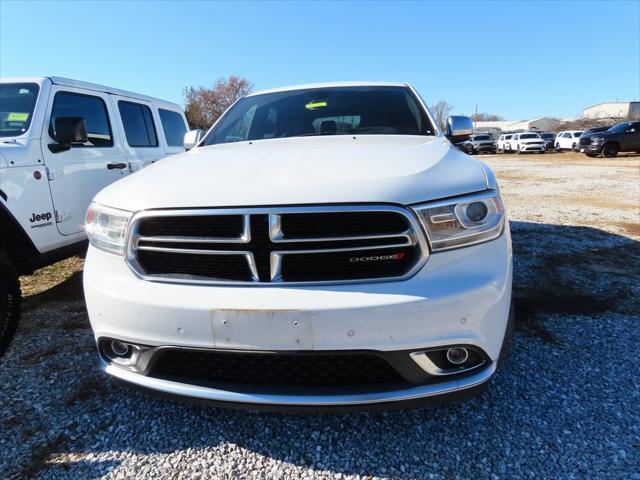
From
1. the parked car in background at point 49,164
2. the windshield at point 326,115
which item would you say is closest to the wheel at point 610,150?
the windshield at point 326,115

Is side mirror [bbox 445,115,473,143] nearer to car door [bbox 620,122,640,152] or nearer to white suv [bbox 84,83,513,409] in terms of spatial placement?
white suv [bbox 84,83,513,409]

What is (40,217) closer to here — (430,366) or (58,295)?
(58,295)

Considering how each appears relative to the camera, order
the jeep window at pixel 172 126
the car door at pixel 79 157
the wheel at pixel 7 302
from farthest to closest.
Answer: the jeep window at pixel 172 126 → the car door at pixel 79 157 → the wheel at pixel 7 302

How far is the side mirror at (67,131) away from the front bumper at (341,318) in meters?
2.59

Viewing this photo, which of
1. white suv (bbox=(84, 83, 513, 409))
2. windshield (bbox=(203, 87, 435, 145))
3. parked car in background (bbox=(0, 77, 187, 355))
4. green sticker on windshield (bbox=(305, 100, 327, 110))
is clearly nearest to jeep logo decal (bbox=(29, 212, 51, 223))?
parked car in background (bbox=(0, 77, 187, 355))

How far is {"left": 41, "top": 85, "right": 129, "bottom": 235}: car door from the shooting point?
3.81 meters

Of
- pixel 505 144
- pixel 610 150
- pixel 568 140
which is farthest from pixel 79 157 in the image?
pixel 505 144

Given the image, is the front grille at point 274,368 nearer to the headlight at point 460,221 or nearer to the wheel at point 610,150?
the headlight at point 460,221

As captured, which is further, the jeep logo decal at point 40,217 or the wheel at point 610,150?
the wheel at point 610,150

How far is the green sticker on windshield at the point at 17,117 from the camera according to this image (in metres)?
3.73

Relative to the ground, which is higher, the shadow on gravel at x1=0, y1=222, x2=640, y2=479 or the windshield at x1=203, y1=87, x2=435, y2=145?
the windshield at x1=203, y1=87, x2=435, y2=145

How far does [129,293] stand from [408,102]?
2563 millimetres

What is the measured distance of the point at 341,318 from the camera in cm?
159

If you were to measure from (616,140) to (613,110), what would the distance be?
78276 millimetres
